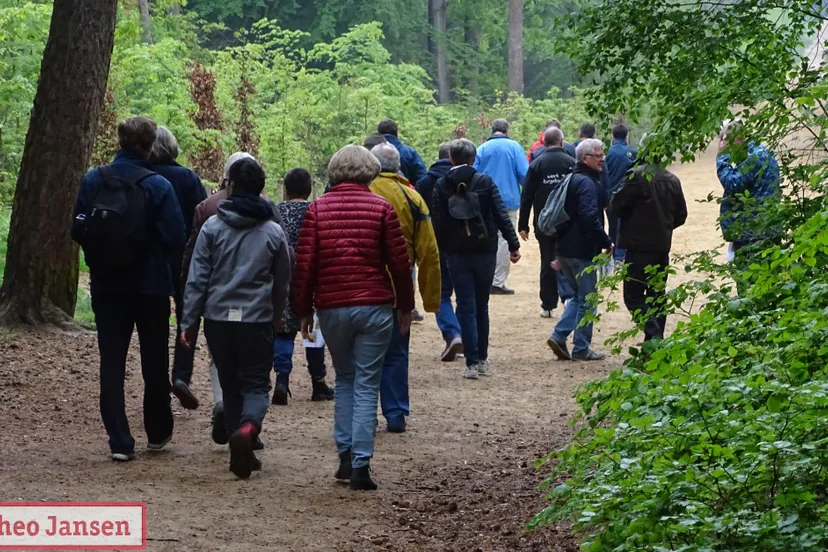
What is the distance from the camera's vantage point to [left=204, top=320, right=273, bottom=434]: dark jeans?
7.20 m

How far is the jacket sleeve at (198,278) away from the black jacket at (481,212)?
13.0 ft

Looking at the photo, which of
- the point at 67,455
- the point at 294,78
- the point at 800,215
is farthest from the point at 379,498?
the point at 294,78

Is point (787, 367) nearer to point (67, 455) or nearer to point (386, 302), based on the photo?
point (386, 302)

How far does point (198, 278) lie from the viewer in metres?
7.21

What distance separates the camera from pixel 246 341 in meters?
7.19

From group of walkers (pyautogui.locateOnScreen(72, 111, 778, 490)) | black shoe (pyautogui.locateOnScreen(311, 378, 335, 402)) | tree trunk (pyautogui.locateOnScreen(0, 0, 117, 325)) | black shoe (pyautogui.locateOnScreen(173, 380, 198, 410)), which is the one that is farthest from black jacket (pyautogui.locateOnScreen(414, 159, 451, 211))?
black shoe (pyautogui.locateOnScreen(173, 380, 198, 410))

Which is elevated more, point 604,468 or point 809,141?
point 809,141

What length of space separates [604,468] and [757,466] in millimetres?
806

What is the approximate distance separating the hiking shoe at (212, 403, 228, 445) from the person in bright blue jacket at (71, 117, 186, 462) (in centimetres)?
42

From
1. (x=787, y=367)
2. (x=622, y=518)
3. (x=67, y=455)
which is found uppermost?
(x=787, y=367)

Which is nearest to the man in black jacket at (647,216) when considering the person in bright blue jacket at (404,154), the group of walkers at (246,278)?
the group of walkers at (246,278)

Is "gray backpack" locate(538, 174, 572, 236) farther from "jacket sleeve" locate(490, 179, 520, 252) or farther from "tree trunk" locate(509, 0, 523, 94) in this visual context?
"tree trunk" locate(509, 0, 523, 94)

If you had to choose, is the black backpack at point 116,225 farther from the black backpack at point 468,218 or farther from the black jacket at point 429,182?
the black jacket at point 429,182

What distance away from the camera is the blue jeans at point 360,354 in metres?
7.18
